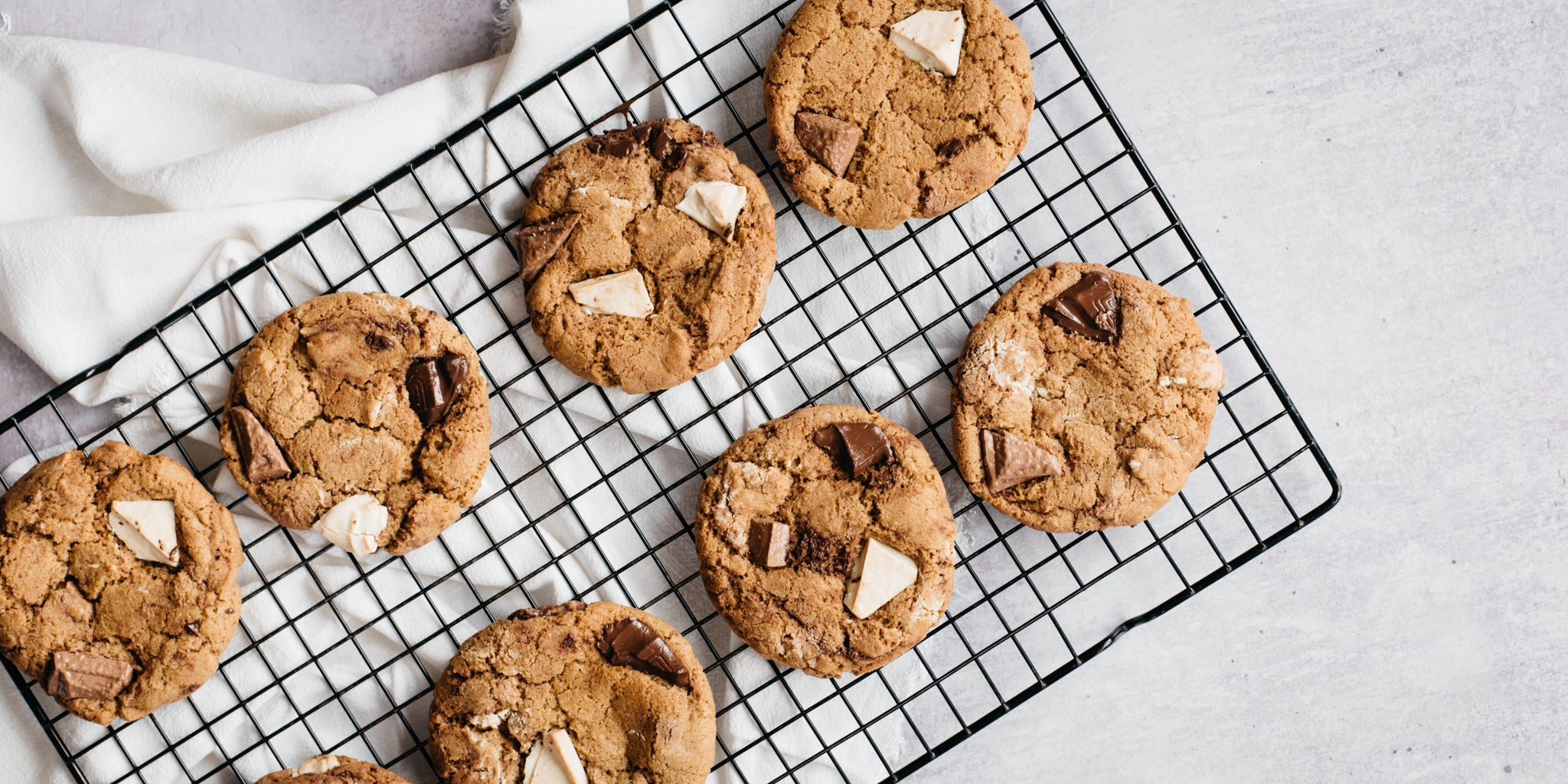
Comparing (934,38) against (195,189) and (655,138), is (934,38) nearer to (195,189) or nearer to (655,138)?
(655,138)

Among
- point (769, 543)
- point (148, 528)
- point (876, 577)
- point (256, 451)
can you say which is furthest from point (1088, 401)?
point (148, 528)

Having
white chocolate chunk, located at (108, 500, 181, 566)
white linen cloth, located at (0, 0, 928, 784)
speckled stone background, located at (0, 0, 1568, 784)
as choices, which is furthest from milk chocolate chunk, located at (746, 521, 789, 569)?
white chocolate chunk, located at (108, 500, 181, 566)

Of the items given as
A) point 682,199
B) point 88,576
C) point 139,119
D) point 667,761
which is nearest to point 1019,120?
point 682,199

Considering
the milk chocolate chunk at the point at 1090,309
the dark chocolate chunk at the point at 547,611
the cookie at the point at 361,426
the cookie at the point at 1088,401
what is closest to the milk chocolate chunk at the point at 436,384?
the cookie at the point at 361,426

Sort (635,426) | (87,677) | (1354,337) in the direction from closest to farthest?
1. (87,677)
2. (635,426)
3. (1354,337)

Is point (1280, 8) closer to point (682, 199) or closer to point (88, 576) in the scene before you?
point (682, 199)

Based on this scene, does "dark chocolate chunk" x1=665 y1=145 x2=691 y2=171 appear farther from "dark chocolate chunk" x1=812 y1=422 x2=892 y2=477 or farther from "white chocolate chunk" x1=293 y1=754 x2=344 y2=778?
"white chocolate chunk" x1=293 y1=754 x2=344 y2=778

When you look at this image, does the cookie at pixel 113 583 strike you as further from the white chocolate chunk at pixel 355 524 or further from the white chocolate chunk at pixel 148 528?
the white chocolate chunk at pixel 355 524
